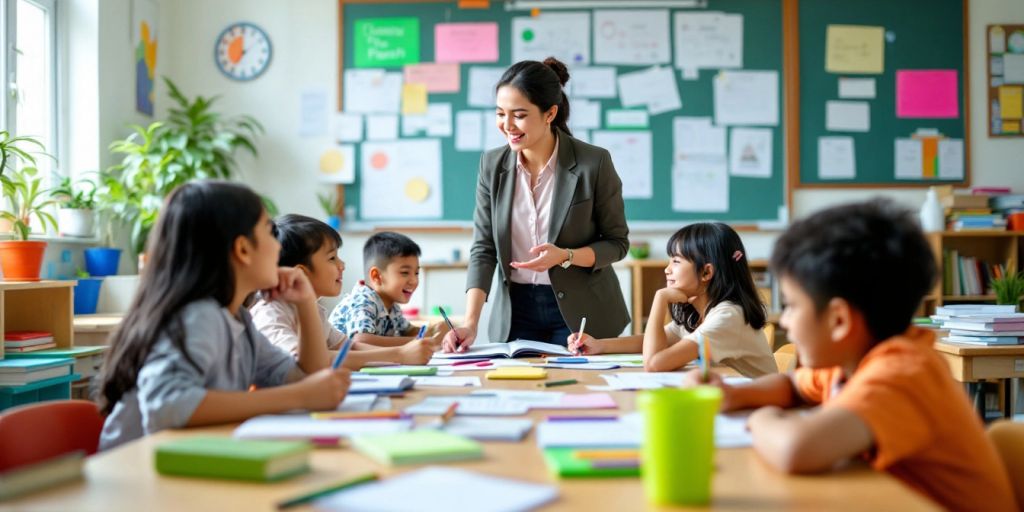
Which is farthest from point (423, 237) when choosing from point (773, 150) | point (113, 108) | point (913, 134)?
point (913, 134)

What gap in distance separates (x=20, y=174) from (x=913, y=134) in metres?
4.56

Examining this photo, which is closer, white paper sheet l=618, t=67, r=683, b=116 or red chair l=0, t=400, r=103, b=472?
red chair l=0, t=400, r=103, b=472

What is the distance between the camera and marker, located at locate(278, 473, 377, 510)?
2.63 feet

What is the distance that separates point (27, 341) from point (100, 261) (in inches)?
49.4

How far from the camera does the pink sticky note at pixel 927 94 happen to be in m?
5.03

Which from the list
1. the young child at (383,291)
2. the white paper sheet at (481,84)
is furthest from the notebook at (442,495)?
the white paper sheet at (481,84)

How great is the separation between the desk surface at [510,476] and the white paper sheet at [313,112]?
13.9ft

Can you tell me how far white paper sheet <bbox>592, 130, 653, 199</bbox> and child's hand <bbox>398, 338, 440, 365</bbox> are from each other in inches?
131

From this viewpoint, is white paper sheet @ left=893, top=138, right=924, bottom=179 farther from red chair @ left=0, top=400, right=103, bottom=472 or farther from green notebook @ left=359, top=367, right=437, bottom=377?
red chair @ left=0, top=400, right=103, bottom=472

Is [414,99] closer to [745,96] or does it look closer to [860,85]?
[745,96]

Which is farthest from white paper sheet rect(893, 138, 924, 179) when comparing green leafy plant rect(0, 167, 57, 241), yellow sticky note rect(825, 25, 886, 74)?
green leafy plant rect(0, 167, 57, 241)

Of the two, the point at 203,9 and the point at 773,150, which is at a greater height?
the point at 203,9

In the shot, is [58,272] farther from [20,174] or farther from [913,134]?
[913,134]

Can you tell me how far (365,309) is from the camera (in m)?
2.47
